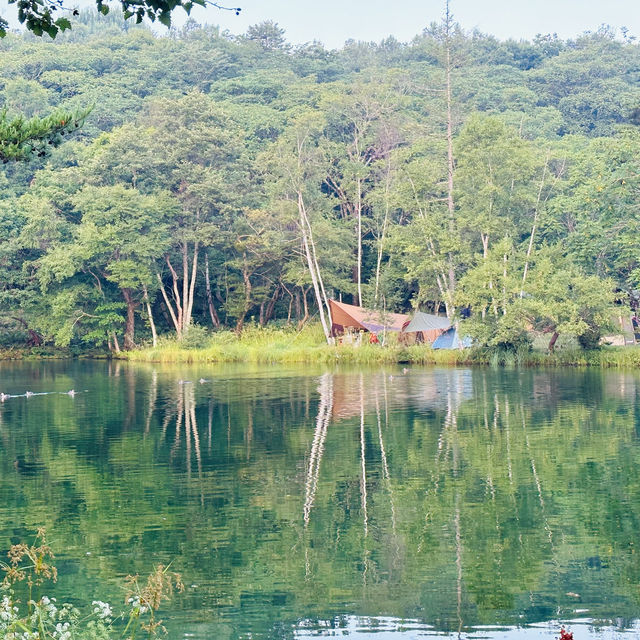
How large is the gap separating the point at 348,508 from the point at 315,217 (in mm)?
28339

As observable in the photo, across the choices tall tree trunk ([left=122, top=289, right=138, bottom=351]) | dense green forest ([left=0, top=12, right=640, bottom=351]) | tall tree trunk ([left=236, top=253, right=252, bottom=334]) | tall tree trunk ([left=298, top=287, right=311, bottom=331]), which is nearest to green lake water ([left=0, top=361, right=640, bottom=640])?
dense green forest ([left=0, top=12, right=640, bottom=351])

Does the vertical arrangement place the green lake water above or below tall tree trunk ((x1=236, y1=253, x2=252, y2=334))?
below

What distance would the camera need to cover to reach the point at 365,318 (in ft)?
121

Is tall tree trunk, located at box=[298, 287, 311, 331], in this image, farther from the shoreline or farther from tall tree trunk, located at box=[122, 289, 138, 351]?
tall tree trunk, located at box=[122, 289, 138, 351]

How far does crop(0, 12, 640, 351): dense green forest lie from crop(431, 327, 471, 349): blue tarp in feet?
3.33

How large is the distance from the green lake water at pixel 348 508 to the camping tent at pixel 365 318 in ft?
44.0

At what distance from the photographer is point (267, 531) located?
34.6ft

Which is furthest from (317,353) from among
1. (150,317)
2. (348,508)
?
(348,508)

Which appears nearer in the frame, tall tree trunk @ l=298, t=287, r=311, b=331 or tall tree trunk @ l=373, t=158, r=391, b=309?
tall tree trunk @ l=373, t=158, r=391, b=309

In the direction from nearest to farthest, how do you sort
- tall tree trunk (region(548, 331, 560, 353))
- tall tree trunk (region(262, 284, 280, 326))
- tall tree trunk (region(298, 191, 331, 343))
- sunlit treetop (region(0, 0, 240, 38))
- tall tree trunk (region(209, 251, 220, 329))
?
sunlit treetop (region(0, 0, 240, 38)), tall tree trunk (region(548, 331, 560, 353)), tall tree trunk (region(298, 191, 331, 343)), tall tree trunk (region(209, 251, 220, 329)), tall tree trunk (region(262, 284, 280, 326))

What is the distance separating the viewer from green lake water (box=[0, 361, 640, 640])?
8062 mm

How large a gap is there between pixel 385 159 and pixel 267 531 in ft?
110

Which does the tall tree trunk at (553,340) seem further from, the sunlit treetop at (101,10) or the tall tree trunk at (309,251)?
the sunlit treetop at (101,10)

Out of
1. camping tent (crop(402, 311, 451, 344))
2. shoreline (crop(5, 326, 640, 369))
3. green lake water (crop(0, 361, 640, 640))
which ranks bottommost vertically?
green lake water (crop(0, 361, 640, 640))
